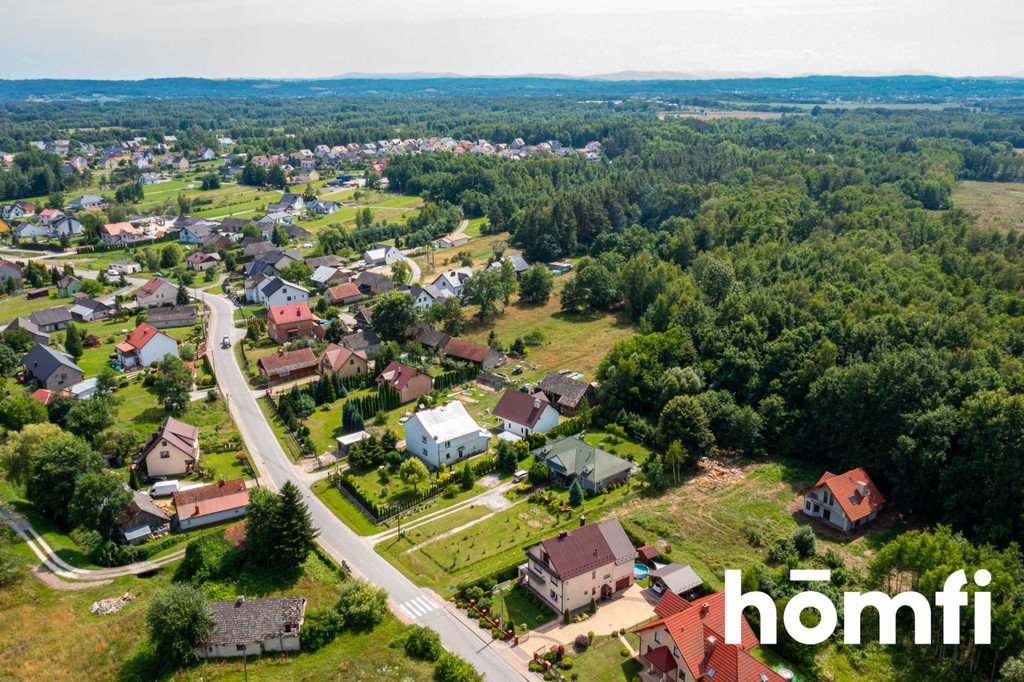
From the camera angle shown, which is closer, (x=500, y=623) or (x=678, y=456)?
(x=500, y=623)

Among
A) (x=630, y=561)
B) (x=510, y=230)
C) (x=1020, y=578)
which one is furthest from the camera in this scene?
(x=510, y=230)

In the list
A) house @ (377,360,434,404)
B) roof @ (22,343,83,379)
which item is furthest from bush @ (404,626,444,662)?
roof @ (22,343,83,379)

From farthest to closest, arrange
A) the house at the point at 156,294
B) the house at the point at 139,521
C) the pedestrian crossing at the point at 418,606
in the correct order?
the house at the point at 156,294 → the house at the point at 139,521 → the pedestrian crossing at the point at 418,606

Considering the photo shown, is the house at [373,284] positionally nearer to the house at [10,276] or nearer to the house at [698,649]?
the house at [10,276]

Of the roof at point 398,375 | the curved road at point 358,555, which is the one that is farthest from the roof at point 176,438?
the roof at point 398,375

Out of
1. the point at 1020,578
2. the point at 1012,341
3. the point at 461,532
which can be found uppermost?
the point at 1012,341

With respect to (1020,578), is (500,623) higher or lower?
lower

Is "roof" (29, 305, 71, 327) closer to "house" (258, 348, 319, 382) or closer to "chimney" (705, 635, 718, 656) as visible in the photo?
"house" (258, 348, 319, 382)

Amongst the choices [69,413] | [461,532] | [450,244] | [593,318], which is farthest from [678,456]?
[450,244]

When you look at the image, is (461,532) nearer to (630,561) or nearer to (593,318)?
(630,561)
